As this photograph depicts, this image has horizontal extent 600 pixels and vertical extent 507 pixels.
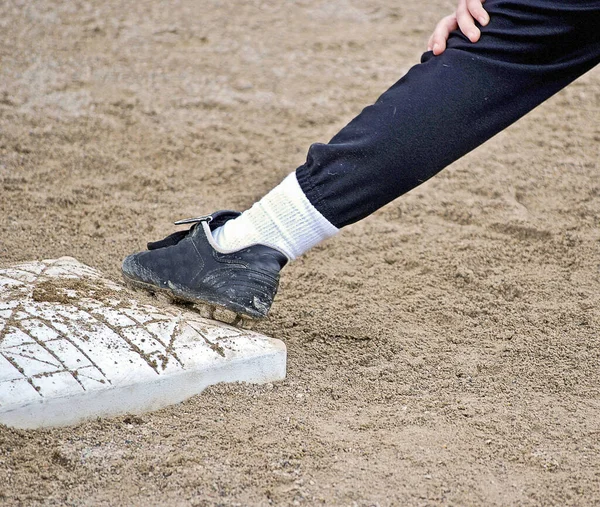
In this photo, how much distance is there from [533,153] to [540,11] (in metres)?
1.83

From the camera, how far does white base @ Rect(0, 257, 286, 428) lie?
1.70 metres

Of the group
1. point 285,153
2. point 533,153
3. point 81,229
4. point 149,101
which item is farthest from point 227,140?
point 533,153

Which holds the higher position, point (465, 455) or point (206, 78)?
point (206, 78)

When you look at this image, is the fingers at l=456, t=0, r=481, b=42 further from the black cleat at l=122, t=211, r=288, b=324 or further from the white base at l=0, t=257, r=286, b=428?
the white base at l=0, t=257, r=286, b=428

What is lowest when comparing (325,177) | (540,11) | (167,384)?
(167,384)

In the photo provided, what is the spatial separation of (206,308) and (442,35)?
912 millimetres

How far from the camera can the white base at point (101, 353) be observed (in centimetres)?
170

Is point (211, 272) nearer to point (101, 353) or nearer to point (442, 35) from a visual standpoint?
point (101, 353)

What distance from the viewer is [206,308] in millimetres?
2090

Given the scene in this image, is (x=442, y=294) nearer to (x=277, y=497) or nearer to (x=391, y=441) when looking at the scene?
(x=391, y=441)

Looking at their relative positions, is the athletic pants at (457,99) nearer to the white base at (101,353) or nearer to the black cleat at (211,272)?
the black cleat at (211,272)

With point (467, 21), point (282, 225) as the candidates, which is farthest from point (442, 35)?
point (282, 225)

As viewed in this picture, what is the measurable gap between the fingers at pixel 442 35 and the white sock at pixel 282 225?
0.44 meters

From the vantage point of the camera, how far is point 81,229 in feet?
8.92
